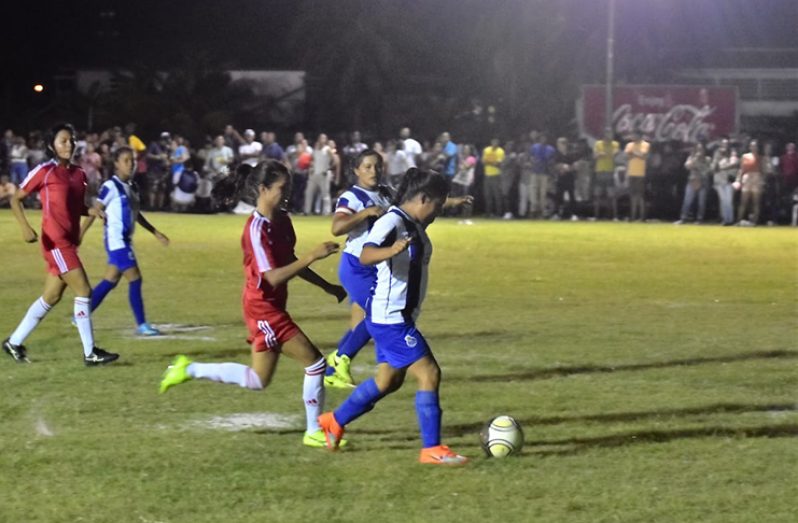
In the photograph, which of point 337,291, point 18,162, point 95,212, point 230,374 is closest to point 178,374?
point 230,374

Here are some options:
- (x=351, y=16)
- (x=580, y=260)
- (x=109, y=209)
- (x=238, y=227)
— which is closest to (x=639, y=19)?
(x=351, y=16)

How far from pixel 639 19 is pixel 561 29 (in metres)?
4.26

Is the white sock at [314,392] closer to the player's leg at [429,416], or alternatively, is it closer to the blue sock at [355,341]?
the player's leg at [429,416]

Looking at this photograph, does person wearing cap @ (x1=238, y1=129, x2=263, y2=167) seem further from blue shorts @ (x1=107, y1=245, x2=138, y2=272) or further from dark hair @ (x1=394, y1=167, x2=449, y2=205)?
dark hair @ (x1=394, y1=167, x2=449, y2=205)

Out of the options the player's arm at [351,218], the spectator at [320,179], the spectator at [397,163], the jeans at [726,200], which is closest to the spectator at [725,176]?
the jeans at [726,200]

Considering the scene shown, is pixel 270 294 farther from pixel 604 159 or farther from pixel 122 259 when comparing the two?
pixel 604 159

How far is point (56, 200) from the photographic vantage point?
10.1 metres

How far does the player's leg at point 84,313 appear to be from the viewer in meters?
10.1

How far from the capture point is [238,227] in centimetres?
2653

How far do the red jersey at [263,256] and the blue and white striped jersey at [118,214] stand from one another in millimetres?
4537

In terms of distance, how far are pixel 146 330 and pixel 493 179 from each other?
19821 millimetres

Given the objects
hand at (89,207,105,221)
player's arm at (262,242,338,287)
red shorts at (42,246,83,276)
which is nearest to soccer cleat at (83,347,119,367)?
red shorts at (42,246,83,276)

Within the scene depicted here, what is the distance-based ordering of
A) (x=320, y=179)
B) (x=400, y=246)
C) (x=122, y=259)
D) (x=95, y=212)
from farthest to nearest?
1. (x=320, y=179)
2. (x=122, y=259)
3. (x=95, y=212)
4. (x=400, y=246)

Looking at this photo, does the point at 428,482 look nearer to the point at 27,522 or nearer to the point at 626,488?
the point at 626,488
